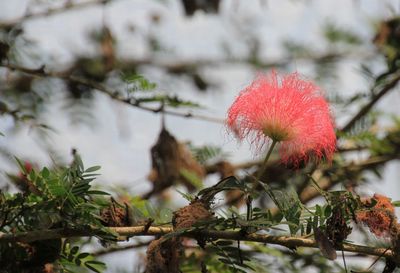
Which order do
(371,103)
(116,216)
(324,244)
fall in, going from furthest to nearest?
(371,103) → (116,216) → (324,244)

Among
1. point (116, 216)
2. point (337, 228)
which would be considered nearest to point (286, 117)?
point (337, 228)

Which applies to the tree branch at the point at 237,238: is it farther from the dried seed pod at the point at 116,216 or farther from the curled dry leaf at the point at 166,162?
the curled dry leaf at the point at 166,162

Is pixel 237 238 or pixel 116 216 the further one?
pixel 116 216

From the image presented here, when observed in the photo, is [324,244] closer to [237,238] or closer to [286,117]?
[237,238]

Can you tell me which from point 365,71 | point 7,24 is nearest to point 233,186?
point 365,71

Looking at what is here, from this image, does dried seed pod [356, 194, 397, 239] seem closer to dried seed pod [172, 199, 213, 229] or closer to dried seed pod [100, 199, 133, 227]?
dried seed pod [172, 199, 213, 229]

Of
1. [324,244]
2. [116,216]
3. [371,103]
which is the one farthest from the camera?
[371,103]

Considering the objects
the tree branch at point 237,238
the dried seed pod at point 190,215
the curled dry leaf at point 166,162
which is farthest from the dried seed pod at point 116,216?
the curled dry leaf at point 166,162

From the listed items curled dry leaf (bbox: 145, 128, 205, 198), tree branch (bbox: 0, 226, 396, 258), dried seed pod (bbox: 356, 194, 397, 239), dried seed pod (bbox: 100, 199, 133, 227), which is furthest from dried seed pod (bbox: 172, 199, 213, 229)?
curled dry leaf (bbox: 145, 128, 205, 198)

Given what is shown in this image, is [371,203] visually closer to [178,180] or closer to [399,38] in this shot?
[178,180]

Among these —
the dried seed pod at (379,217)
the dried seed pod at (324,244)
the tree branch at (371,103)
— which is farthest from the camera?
the tree branch at (371,103)
